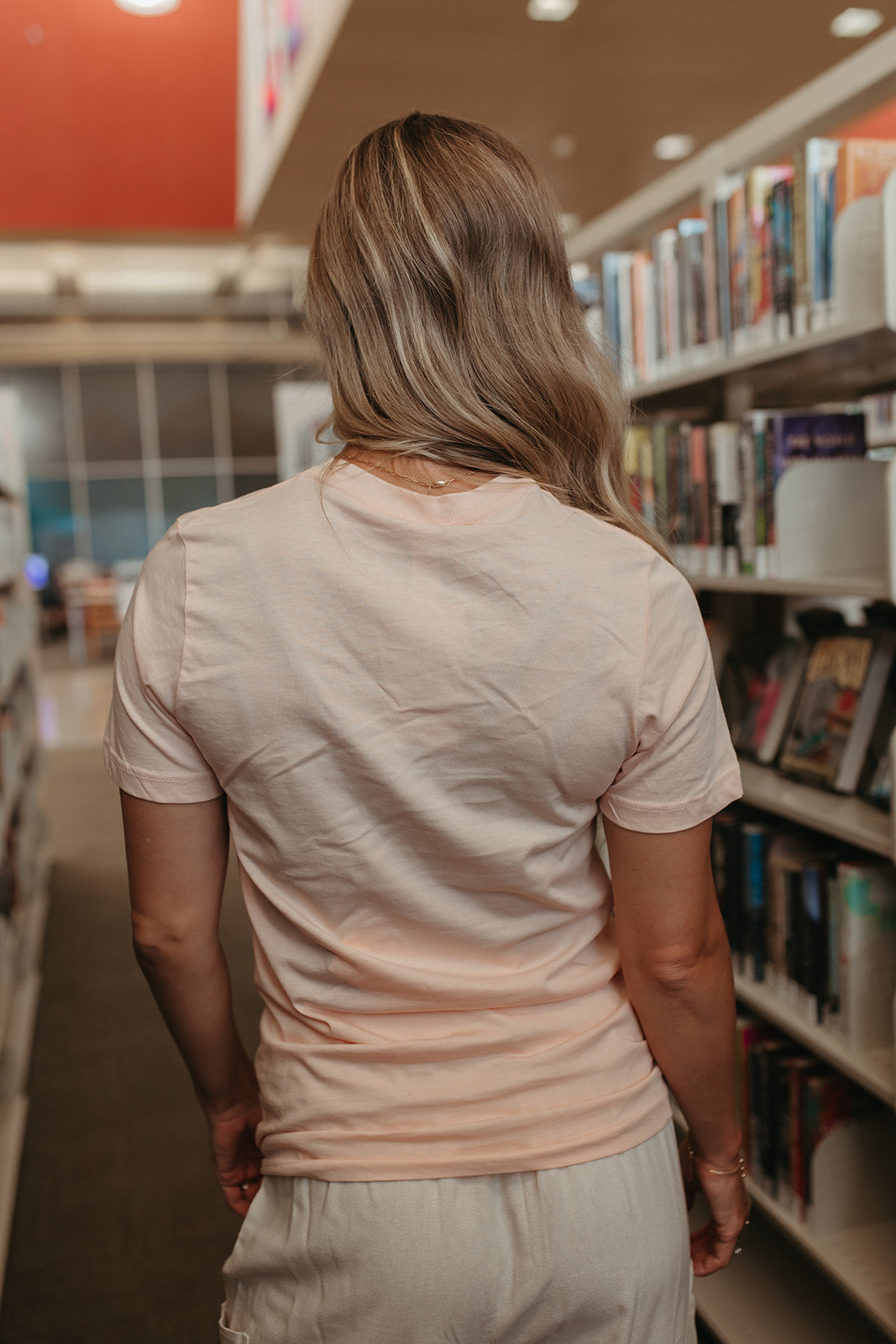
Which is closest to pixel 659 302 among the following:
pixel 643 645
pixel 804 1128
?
pixel 804 1128

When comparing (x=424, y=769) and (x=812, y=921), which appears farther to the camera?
(x=812, y=921)

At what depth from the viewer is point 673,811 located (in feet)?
2.93

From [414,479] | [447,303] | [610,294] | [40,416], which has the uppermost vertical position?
[40,416]

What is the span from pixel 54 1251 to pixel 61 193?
5.05 metres

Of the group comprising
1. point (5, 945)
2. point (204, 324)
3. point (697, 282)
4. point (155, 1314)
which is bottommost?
point (155, 1314)

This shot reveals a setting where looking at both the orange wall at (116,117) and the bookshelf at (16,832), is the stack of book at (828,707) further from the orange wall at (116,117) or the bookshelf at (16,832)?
the orange wall at (116,117)

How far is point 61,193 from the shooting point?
5676mm

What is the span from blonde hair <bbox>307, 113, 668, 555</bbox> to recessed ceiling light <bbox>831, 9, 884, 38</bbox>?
8.98 ft

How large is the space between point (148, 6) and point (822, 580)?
4769 millimetres

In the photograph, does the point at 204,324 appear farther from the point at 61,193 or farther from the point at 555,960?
the point at 555,960

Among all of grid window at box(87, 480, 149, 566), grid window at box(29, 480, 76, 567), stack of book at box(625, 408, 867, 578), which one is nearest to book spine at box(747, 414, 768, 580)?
stack of book at box(625, 408, 867, 578)

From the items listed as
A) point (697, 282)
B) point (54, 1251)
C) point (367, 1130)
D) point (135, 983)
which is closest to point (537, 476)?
point (367, 1130)

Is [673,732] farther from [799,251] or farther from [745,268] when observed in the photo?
[745,268]

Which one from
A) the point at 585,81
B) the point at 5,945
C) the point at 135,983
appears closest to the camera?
the point at 5,945
